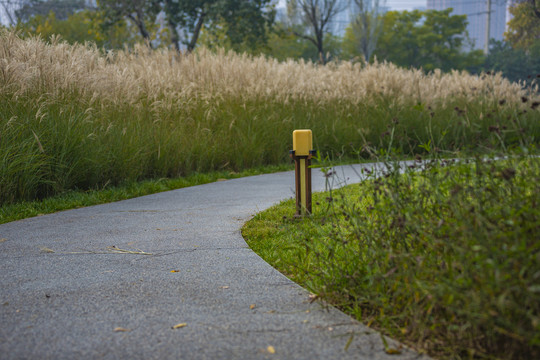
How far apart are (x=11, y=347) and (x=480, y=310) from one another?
85.0 inches

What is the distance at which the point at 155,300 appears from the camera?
314cm

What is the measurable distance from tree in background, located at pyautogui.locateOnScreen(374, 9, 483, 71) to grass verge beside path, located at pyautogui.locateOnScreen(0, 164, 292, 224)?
160 ft

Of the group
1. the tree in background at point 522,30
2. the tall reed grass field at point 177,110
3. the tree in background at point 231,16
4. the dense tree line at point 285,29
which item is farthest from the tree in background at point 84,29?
the tree in background at point 522,30

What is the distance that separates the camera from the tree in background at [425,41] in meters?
54.8

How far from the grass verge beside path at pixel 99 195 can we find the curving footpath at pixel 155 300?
0.50m

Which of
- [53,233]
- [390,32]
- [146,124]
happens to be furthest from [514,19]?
[53,233]

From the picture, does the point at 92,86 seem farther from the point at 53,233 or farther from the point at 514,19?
the point at 514,19

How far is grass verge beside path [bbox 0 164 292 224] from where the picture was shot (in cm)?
578

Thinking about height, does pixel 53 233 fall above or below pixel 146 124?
below

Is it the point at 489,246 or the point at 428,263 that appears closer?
the point at 489,246

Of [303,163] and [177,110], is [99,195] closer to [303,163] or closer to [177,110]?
[303,163]

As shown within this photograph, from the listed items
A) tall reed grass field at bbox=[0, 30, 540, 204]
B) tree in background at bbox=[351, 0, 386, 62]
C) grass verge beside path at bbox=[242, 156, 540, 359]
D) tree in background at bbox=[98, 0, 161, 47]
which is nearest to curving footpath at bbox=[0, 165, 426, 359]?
grass verge beside path at bbox=[242, 156, 540, 359]

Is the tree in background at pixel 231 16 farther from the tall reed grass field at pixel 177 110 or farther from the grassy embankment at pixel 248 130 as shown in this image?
the grassy embankment at pixel 248 130

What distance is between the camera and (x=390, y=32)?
55844mm
